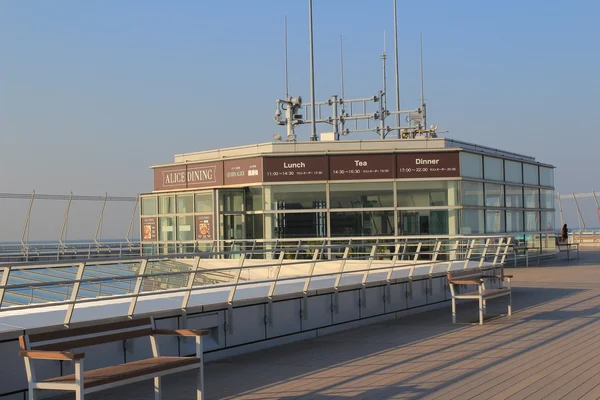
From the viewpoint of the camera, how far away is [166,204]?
1161 inches

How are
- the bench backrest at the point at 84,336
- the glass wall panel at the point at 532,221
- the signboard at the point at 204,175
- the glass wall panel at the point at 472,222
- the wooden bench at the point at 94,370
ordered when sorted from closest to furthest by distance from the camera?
1. the wooden bench at the point at 94,370
2. the bench backrest at the point at 84,336
3. the glass wall panel at the point at 472,222
4. the signboard at the point at 204,175
5. the glass wall panel at the point at 532,221

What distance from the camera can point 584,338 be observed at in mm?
10742

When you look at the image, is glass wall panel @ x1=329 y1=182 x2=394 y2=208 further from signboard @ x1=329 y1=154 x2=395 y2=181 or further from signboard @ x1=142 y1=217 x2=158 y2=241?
signboard @ x1=142 y1=217 x2=158 y2=241

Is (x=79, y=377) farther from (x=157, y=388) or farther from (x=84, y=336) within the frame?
(x=84, y=336)

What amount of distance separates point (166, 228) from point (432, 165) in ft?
31.5

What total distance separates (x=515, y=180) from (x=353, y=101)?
40.2ft

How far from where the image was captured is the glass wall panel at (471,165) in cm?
2575

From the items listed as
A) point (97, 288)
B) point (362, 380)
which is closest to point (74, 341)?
point (362, 380)

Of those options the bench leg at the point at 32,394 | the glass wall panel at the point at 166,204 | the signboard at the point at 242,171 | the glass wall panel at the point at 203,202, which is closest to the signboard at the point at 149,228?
the glass wall panel at the point at 166,204

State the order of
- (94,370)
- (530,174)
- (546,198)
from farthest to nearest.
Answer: (546,198)
(530,174)
(94,370)

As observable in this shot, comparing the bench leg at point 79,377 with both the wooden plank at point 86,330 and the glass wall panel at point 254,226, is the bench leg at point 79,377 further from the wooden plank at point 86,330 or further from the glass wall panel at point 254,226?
the glass wall panel at point 254,226

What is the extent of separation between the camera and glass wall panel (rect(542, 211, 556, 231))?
32188mm

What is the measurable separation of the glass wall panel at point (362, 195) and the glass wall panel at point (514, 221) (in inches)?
206

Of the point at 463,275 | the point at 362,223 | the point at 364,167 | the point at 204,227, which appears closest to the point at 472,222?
the point at 362,223
